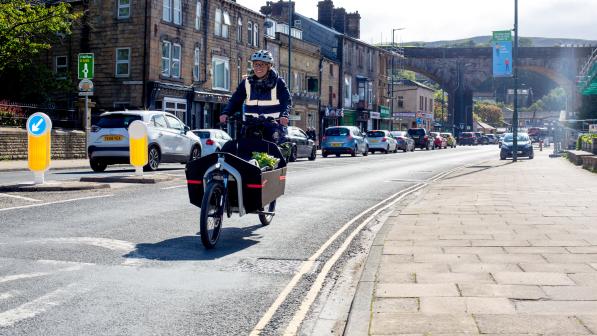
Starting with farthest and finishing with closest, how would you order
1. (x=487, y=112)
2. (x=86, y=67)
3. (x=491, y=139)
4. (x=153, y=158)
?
(x=487, y=112) → (x=491, y=139) → (x=86, y=67) → (x=153, y=158)

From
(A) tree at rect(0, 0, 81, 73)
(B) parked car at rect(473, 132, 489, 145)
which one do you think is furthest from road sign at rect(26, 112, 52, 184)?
(B) parked car at rect(473, 132, 489, 145)

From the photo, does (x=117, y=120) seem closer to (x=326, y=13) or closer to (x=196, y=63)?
(x=196, y=63)

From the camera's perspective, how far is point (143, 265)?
5957 millimetres

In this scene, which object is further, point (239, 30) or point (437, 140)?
point (437, 140)

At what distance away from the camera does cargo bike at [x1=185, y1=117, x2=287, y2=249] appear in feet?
22.7

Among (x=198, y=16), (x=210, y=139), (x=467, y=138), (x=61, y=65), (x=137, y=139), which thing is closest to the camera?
(x=137, y=139)

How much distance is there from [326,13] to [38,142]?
203ft

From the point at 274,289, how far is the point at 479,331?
1.83m

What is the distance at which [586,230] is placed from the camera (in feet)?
27.6

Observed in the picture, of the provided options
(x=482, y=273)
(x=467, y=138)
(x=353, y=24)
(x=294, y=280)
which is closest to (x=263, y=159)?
(x=294, y=280)

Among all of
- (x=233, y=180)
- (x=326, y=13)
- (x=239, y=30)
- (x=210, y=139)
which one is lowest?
(x=233, y=180)

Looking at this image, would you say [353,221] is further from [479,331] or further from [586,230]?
[479,331]

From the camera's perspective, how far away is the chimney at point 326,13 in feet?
235

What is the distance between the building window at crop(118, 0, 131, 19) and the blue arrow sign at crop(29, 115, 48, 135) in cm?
2538
